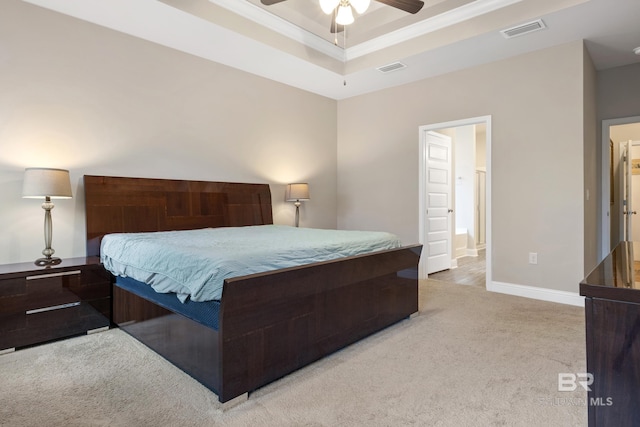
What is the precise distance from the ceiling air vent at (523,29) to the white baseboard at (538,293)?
2609 millimetres

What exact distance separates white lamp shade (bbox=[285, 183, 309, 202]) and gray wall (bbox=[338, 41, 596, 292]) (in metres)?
1.29

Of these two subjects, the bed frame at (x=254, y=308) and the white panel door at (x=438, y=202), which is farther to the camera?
the white panel door at (x=438, y=202)

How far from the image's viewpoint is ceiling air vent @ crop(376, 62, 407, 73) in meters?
4.21

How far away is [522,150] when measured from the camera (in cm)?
394

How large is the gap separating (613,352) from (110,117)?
3.90 m

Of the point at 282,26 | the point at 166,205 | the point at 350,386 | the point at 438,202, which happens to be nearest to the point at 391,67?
the point at 282,26

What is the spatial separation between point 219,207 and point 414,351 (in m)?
2.69

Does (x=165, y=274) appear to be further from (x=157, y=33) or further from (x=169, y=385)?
(x=157, y=33)

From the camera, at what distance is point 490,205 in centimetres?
417

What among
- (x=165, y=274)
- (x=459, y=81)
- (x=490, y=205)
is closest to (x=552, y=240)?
(x=490, y=205)

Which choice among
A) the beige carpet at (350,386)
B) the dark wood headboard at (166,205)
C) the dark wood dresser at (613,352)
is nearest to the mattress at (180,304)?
the beige carpet at (350,386)

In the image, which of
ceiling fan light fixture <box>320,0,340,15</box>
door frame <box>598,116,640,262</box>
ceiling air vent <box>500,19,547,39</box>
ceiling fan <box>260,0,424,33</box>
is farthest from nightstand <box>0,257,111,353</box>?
door frame <box>598,116,640,262</box>

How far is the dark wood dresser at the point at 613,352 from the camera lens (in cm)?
80
